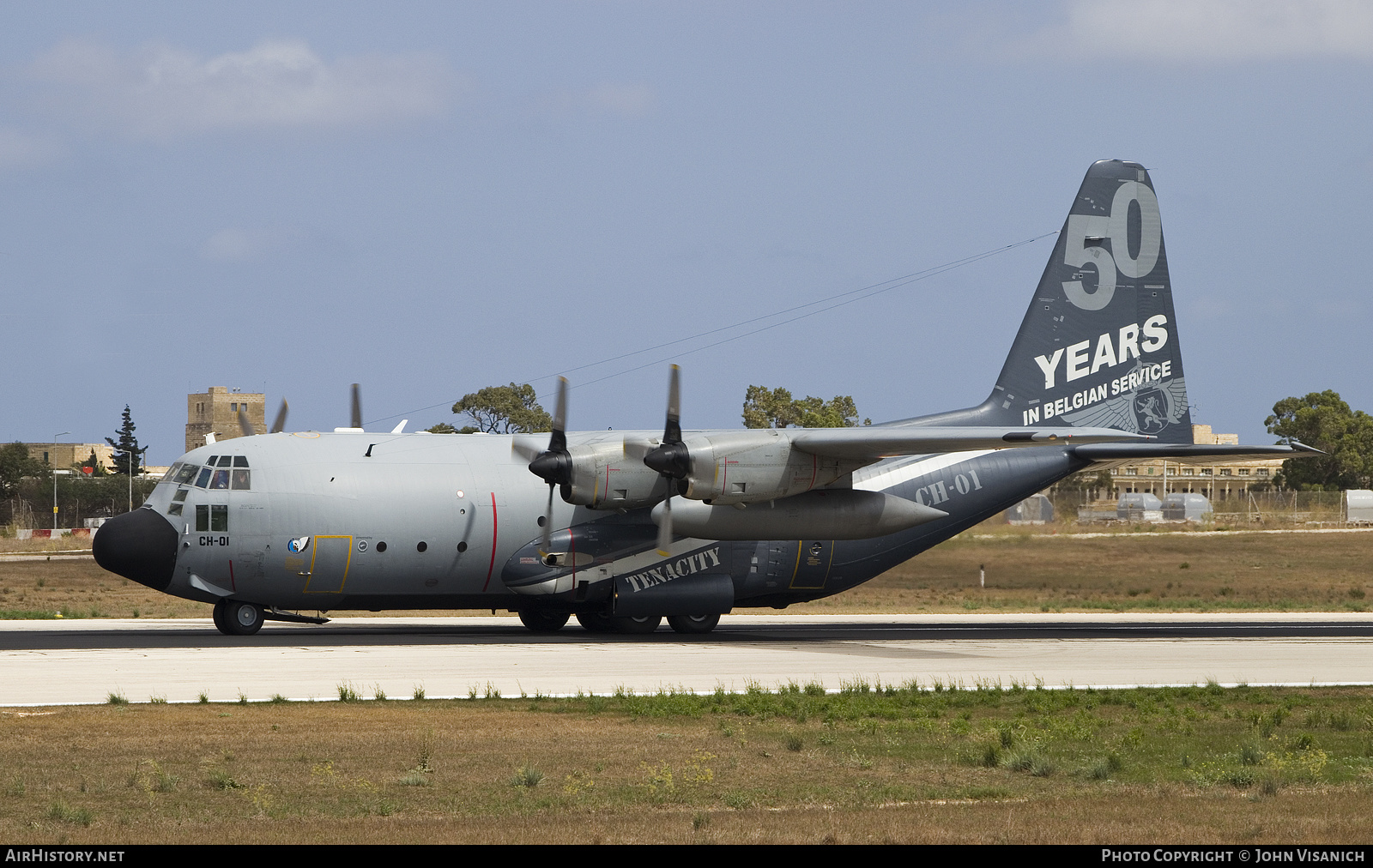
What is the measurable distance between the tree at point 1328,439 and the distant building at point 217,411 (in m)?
93.6

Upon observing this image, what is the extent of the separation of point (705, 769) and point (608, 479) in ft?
Result: 43.6

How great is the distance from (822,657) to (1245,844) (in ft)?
47.8

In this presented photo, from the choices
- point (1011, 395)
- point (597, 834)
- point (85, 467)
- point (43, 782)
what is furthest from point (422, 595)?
point (85, 467)

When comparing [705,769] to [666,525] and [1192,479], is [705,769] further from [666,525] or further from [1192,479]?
[1192,479]

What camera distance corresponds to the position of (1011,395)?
1242 inches

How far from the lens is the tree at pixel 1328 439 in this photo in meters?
117

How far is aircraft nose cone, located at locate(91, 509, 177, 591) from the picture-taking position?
25406mm

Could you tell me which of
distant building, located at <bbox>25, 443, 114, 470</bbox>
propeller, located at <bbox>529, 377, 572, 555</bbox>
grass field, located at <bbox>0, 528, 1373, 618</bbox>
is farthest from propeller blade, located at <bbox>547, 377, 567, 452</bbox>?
distant building, located at <bbox>25, 443, 114, 470</bbox>

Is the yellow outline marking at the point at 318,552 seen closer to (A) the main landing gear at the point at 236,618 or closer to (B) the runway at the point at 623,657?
(B) the runway at the point at 623,657

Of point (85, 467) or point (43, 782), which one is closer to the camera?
point (43, 782)

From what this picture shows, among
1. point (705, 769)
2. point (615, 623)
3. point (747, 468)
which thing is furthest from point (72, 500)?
point (705, 769)

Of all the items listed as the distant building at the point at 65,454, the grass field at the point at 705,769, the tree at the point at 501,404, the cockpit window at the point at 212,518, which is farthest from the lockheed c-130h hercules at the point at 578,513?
the distant building at the point at 65,454

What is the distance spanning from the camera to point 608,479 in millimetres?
25812

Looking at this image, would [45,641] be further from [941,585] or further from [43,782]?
[941,585]
